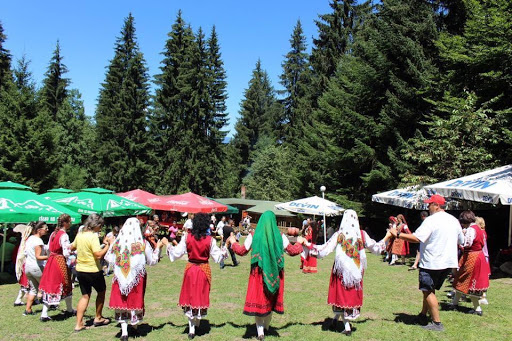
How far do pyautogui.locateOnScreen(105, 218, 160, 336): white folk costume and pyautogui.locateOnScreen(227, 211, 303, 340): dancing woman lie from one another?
141cm

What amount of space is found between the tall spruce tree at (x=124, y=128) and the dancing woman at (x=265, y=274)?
3451 centimetres

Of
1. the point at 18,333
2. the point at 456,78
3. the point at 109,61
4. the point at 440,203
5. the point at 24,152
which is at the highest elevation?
the point at 109,61

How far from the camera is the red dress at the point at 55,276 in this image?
22.4ft

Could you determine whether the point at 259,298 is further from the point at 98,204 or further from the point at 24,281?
the point at 98,204

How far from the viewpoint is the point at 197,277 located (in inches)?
236

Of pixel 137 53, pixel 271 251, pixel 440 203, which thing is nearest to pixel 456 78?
pixel 440 203

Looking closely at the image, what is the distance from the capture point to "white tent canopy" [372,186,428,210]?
15.4 metres

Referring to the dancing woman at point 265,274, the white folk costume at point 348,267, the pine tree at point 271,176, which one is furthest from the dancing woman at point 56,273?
the pine tree at point 271,176

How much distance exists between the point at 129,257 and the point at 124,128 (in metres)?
35.2

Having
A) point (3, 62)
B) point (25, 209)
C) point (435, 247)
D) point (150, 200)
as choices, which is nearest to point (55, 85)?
point (3, 62)

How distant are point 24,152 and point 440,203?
1191 inches

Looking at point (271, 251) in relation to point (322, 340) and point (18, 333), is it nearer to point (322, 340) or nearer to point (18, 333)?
point (322, 340)

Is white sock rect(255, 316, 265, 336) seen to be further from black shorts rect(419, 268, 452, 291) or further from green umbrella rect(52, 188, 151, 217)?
green umbrella rect(52, 188, 151, 217)

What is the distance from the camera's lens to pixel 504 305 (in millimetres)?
8125
